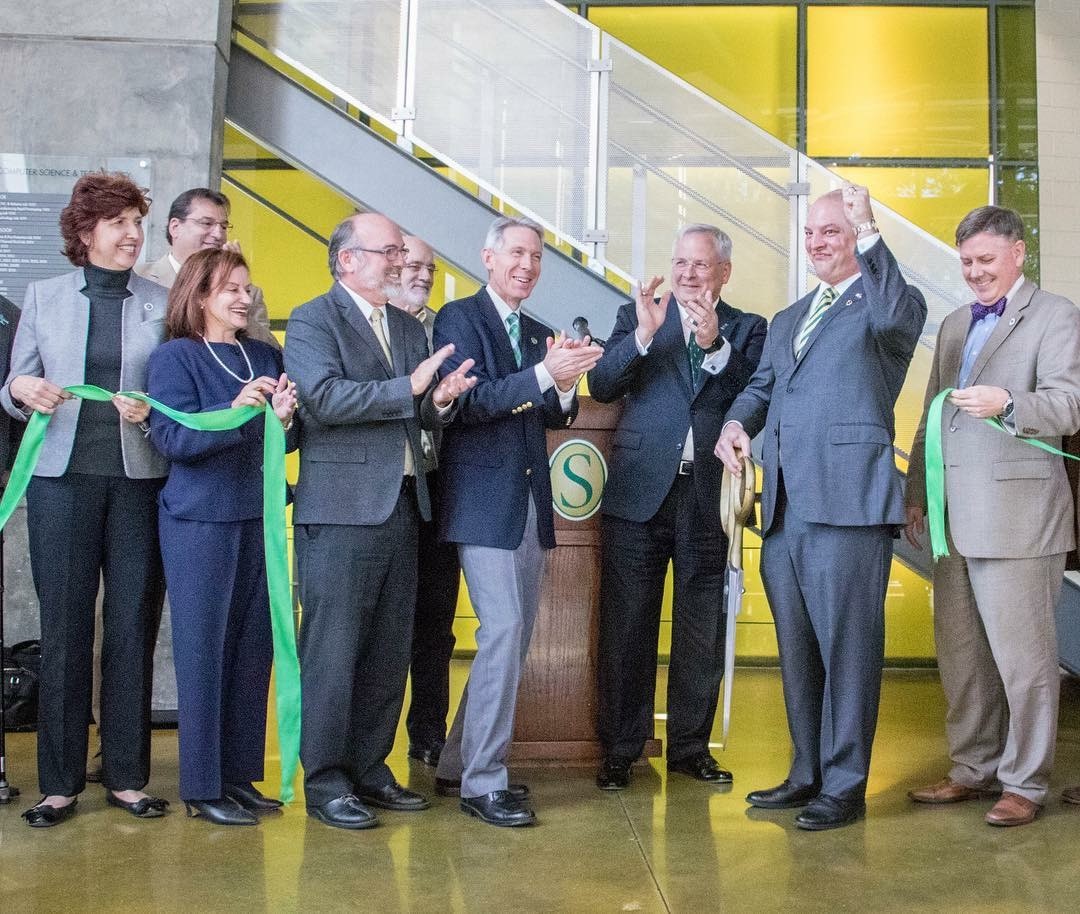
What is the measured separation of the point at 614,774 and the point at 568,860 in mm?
923

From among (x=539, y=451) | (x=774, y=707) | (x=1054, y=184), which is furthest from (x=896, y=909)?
(x=1054, y=184)

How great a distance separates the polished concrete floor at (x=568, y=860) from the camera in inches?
133

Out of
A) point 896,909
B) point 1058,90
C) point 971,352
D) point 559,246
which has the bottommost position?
point 896,909

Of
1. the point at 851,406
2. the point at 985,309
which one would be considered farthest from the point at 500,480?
the point at 985,309

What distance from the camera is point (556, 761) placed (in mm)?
4930

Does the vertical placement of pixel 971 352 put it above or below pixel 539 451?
above

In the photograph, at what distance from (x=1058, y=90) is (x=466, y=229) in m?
4.37

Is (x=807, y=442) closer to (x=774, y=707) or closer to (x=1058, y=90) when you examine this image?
(x=774, y=707)

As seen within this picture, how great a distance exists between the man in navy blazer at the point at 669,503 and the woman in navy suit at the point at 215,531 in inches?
46.9

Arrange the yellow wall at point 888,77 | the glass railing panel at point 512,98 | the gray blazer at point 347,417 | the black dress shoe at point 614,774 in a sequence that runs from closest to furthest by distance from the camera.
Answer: the gray blazer at point 347,417, the black dress shoe at point 614,774, the glass railing panel at point 512,98, the yellow wall at point 888,77

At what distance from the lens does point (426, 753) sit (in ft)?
16.9

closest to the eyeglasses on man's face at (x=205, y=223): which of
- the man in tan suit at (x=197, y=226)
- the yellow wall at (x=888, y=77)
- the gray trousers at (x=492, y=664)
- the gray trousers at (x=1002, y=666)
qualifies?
the man in tan suit at (x=197, y=226)

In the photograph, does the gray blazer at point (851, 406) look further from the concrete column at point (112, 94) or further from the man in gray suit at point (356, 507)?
the concrete column at point (112, 94)

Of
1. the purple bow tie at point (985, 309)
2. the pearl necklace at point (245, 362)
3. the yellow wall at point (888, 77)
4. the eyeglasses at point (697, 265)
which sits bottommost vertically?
the pearl necklace at point (245, 362)
